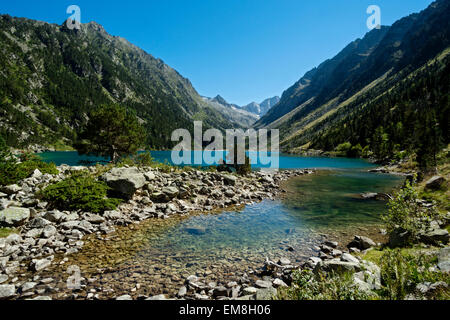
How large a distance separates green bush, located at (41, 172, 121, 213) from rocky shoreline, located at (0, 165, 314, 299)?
56cm

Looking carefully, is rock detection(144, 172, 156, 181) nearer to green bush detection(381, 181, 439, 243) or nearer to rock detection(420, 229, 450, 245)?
green bush detection(381, 181, 439, 243)

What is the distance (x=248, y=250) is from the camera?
36.0 feet

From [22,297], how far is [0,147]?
1388 centimetres

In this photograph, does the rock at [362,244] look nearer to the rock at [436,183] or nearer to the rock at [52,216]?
the rock at [436,183]

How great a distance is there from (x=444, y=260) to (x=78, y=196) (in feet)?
61.7

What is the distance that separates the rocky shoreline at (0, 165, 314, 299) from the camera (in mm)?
7879

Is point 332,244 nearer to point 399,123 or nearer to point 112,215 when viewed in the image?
point 112,215

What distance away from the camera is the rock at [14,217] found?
10.9 m

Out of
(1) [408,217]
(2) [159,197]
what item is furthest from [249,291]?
(2) [159,197]

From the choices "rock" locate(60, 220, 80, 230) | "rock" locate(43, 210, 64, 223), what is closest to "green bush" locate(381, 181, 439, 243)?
"rock" locate(60, 220, 80, 230)

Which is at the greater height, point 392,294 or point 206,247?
point 392,294

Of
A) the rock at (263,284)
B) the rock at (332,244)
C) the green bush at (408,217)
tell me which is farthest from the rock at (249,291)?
the green bush at (408,217)
